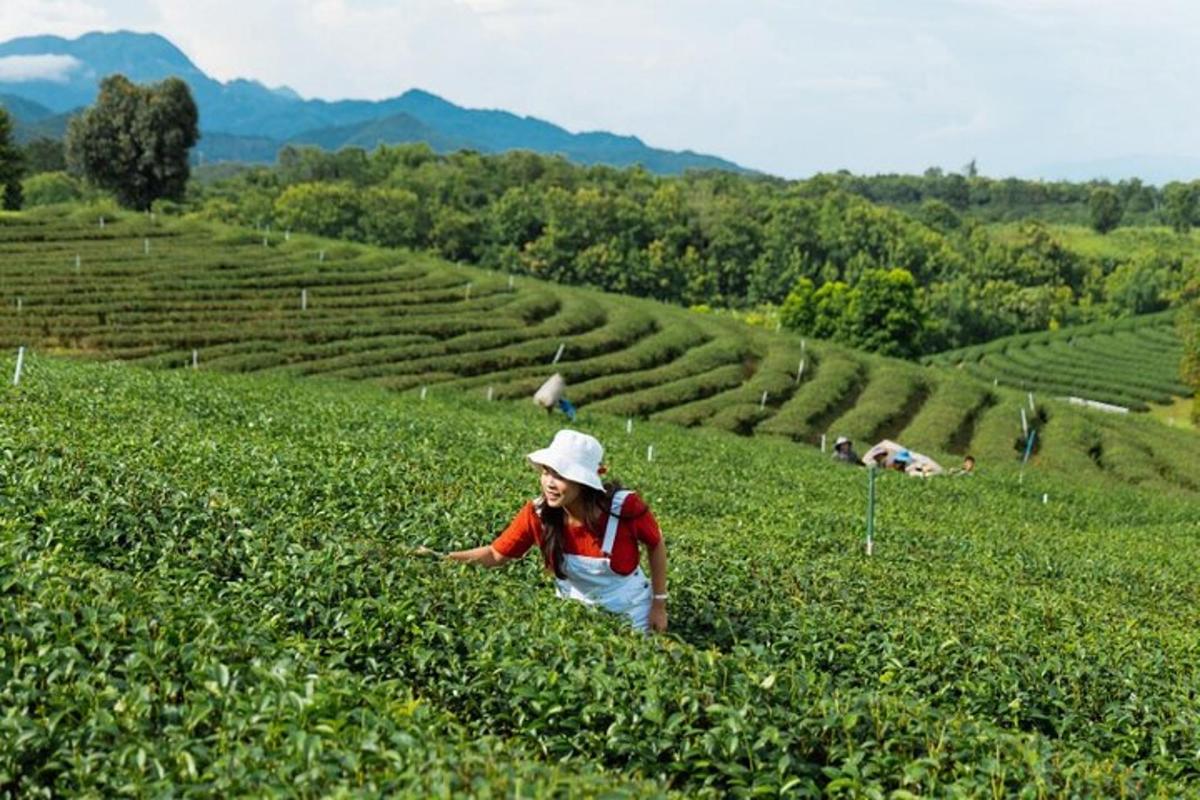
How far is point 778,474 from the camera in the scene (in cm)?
2653

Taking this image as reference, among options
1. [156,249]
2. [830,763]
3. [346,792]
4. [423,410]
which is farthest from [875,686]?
[156,249]

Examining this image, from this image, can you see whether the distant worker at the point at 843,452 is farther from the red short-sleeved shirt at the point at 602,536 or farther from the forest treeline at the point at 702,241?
the forest treeline at the point at 702,241

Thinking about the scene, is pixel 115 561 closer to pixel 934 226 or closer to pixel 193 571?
pixel 193 571

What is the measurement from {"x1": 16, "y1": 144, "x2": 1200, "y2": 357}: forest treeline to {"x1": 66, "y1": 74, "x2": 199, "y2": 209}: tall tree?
1051 cm

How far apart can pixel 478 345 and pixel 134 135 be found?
4865 centimetres

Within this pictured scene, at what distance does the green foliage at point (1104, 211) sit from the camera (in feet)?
632

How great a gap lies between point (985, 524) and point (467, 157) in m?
142

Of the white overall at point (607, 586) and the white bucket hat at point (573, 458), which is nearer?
the white bucket hat at point (573, 458)

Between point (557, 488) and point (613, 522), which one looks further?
point (613, 522)

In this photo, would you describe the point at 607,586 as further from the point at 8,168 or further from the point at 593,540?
the point at 8,168

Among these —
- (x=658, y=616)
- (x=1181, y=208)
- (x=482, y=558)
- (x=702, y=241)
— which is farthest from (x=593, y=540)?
(x=1181, y=208)

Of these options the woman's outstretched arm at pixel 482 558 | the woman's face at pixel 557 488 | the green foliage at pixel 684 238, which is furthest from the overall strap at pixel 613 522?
the green foliage at pixel 684 238

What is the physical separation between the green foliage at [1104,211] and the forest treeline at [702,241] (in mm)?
39022

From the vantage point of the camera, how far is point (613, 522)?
7758 millimetres
